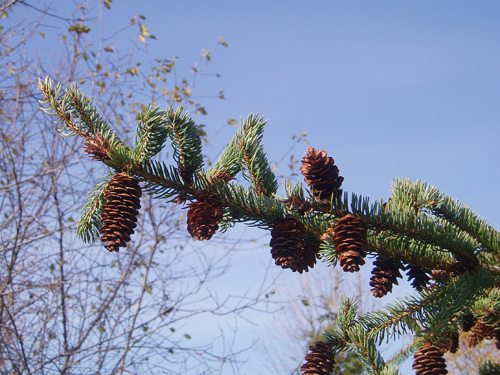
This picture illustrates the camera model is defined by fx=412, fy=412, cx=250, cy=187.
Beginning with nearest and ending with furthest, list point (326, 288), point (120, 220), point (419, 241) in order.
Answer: point (120, 220), point (419, 241), point (326, 288)

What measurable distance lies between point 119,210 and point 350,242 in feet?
1.90

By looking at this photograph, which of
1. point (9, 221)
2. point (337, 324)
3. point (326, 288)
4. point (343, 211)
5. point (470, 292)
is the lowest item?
point (470, 292)

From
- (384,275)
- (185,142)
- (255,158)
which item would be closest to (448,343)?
(384,275)

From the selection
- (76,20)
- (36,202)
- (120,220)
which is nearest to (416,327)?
(120,220)

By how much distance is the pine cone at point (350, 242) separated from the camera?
996mm

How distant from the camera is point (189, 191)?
1.12m

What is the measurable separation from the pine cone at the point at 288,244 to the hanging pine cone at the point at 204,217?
0.52 ft

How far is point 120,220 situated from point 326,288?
36.4 feet

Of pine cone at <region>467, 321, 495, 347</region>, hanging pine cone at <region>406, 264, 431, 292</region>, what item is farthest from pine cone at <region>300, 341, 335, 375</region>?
pine cone at <region>467, 321, 495, 347</region>

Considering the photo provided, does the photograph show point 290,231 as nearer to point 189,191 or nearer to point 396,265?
point 189,191

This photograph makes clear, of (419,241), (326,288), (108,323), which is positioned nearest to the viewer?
(419,241)

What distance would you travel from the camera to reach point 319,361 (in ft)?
4.27

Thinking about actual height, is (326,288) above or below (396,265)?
above

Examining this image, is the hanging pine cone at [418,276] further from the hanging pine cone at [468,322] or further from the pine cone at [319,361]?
the pine cone at [319,361]
